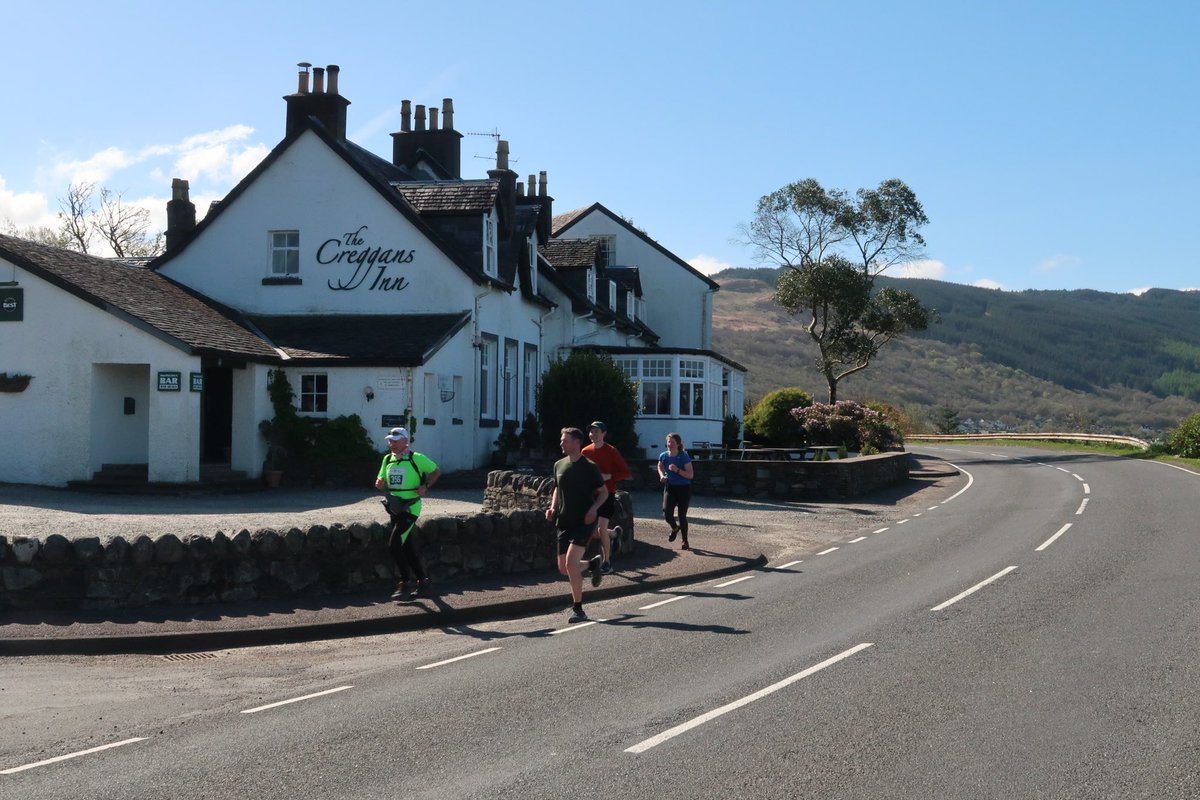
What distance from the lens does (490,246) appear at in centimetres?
3120

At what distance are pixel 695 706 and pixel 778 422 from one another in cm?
3814

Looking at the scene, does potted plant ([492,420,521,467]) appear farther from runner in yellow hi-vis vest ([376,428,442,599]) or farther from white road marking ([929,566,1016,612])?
runner in yellow hi-vis vest ([376,428,442,599])

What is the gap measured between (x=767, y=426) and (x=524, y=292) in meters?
15.3

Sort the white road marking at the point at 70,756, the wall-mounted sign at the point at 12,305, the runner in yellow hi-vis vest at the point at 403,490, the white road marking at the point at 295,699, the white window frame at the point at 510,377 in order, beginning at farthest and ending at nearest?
the white window frame at the point at 510,377 < the wall-mounted sign at the point at 12,305 < the runner in yellow hi-vis vest at the point at 403,490 < the white road marking at the point at 295,699 < the white road marking at the point at 70,756

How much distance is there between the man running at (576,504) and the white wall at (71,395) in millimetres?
14308

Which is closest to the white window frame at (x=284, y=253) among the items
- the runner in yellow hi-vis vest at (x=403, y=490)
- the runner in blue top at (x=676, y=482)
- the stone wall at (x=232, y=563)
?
the runner in blue top at (x=676, y=482)

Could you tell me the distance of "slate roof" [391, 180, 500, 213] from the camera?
30.5m

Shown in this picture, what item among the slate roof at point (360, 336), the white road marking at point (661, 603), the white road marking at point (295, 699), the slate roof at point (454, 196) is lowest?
the white road marking at point (295, 699)

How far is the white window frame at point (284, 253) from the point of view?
101ft

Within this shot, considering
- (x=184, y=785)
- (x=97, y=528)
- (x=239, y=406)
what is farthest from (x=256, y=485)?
(x=184, y=785)

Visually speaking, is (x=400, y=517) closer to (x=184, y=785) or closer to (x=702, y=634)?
(x=702, y=634)

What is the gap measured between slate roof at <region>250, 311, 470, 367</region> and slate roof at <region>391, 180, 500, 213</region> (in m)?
2.80

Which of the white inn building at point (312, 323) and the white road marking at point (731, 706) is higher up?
the white inn building at point (312, 323)

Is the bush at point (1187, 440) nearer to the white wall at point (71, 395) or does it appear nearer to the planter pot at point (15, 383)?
the white wall at point (71, 395)
